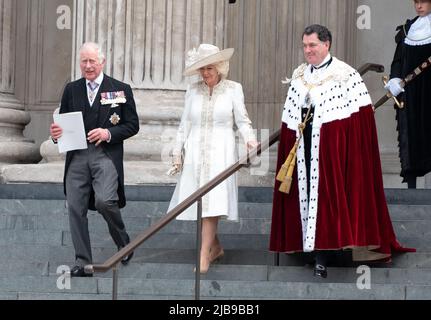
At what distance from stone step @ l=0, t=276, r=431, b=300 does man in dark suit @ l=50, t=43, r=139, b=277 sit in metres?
0.32

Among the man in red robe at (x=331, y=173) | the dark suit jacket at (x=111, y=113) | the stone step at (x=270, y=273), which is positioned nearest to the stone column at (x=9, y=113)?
the dark suit jacket at (x=111, y=113)

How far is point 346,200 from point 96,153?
184cm

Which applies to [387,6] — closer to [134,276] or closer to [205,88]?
[205,88]

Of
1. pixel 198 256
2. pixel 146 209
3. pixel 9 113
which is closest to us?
pixel 198 256

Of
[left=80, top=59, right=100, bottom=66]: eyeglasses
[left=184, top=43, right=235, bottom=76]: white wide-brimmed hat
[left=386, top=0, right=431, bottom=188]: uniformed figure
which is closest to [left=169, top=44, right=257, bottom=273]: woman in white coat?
[left=184, top=43, right=235, bottom=76]: white wide-brimmed hat

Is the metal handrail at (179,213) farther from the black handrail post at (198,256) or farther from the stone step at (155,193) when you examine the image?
the stone step at (155,193)

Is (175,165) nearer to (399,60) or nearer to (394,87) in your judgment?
(394,87)

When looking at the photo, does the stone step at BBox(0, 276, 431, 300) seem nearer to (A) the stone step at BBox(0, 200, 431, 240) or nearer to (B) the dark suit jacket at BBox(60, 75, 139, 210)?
(B) the dark suit jacket at BBox(60, 75, 139, 210)

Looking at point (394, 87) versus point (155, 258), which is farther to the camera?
point (394, 87)

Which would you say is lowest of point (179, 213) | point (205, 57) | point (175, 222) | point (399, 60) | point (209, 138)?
point (175, 222)

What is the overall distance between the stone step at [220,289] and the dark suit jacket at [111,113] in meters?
0.87

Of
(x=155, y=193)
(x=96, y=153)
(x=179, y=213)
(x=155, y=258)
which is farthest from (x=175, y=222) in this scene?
(x=179, y=213)

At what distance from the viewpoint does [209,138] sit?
11.9 m
